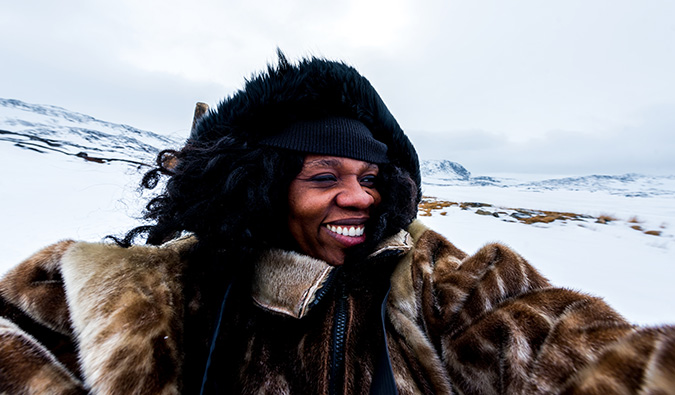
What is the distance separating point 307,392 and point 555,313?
0.98 m

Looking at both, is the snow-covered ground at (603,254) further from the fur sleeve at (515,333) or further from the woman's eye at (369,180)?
the woman's eye at (369,180)

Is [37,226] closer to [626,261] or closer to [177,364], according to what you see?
[177,364]

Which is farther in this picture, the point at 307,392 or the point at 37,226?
the point at 37,226

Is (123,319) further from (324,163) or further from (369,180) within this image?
(369,180)

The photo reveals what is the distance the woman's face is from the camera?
127 cm

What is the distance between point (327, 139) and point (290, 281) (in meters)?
0.69

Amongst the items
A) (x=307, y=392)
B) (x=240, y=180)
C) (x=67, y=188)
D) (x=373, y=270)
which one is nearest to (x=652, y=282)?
(x=373, y=270)

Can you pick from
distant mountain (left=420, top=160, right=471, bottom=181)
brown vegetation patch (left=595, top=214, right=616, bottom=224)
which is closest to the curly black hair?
brown vegetation patch (left=595, top=214, right=616, bottom=224)

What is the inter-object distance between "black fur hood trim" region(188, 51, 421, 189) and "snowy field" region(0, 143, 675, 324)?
0.67 m

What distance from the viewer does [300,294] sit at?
1.12 metres

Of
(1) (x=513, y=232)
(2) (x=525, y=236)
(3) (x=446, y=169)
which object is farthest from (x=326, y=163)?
(3) (x=446, y=169)

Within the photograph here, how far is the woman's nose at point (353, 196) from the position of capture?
4.15 ft

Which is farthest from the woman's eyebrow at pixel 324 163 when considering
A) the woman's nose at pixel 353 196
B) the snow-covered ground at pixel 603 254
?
the snow-covered ground at pixel 603 254

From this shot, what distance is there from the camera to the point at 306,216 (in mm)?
1276
